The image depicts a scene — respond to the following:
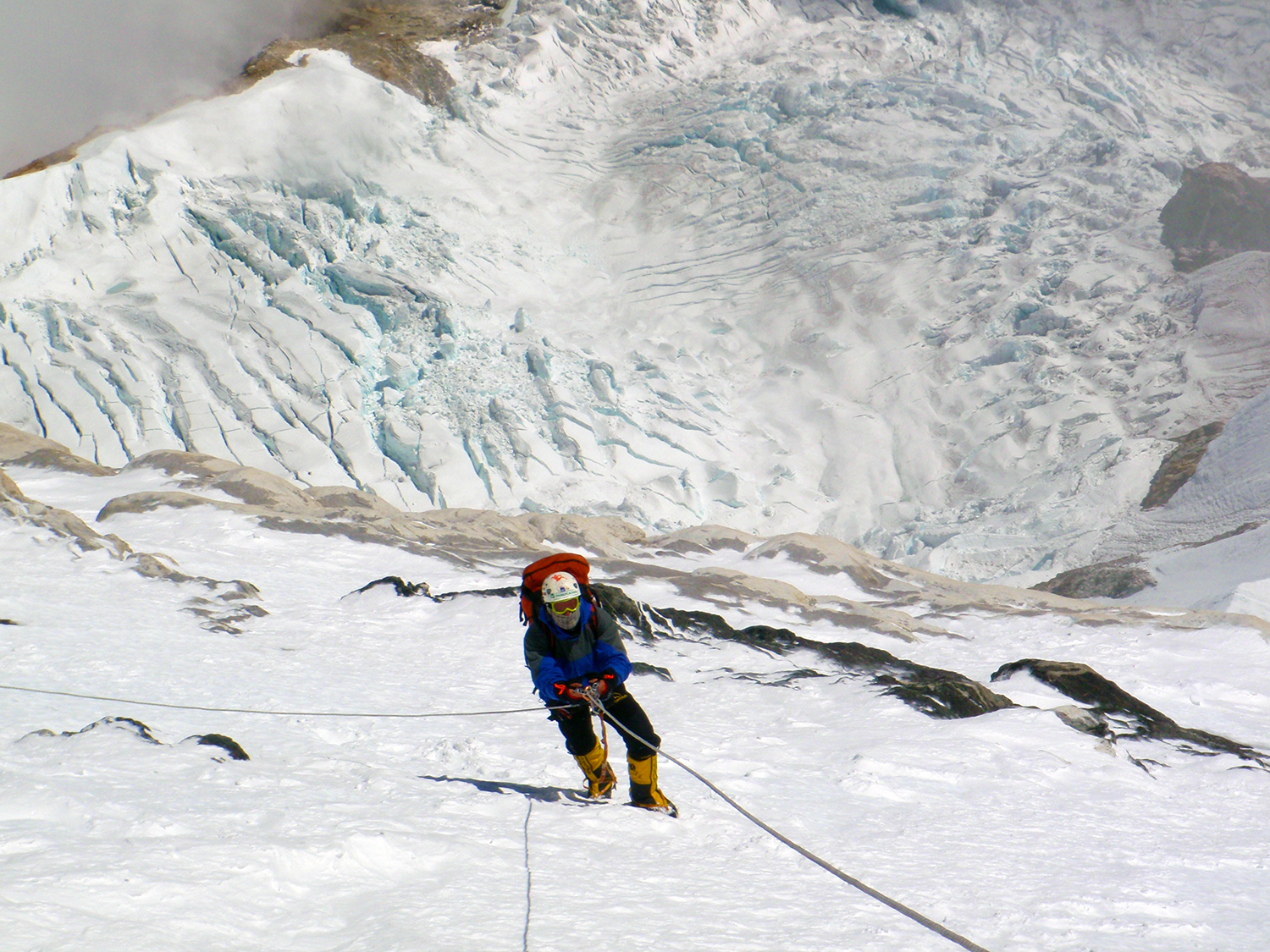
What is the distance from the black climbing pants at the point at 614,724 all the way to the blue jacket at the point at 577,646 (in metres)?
0.12

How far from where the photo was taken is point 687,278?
106ft

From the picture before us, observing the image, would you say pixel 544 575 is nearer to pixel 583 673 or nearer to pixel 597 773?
pixel 583 673

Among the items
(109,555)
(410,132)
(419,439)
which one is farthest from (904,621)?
(410,132)

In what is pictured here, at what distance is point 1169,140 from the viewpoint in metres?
33.2

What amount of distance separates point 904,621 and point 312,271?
817 inches

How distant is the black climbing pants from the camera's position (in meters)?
3.92

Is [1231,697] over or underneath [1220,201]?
underneath

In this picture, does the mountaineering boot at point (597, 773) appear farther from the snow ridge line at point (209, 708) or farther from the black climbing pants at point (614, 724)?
the snow ridge line at point (209, 708)

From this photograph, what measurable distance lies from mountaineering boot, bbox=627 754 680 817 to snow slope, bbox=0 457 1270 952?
173mm

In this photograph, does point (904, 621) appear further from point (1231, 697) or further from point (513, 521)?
point (513, 521)

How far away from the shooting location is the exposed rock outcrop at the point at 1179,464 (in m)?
21.3

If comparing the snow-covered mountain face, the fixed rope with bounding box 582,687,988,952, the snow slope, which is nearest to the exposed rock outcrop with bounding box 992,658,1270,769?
the snow slope

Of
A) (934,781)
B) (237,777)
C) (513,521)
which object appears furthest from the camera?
(513,521)

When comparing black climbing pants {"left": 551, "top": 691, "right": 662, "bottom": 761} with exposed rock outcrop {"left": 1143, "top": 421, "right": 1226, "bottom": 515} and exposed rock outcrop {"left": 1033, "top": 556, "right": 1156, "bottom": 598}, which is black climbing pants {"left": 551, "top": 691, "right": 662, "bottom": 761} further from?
exposed rock outcrop {"left": 1143, "top": 421, "right": 1226, "bottom": 515}
